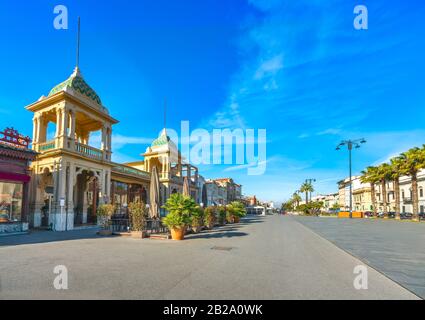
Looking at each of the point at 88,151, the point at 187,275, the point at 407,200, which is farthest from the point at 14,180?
the point at 407,200

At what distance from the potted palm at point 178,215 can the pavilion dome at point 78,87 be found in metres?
12.0

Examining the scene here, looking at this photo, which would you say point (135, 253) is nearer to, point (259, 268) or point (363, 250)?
point (259, 268)

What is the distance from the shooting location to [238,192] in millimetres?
93812

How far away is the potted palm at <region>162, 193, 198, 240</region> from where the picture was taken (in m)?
12.4

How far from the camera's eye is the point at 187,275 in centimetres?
588

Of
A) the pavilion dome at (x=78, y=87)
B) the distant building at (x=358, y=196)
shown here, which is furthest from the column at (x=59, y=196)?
the distant building at (x=358, y=196)

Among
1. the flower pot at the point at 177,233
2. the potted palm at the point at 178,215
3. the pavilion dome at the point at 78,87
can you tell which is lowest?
the flower pot at the point at 177,233

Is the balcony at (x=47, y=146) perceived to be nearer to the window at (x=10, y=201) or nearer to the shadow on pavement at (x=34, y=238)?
the window at (x=10, y=201)

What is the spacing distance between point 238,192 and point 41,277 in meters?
89.7

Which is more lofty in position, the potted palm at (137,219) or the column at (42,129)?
the column at (42,129)

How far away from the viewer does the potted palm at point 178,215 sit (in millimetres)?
12352

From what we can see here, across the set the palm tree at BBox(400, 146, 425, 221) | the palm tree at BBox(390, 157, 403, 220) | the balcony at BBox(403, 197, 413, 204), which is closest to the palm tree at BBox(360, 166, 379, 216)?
the palm tree at BBox(390, 157, 403, 220)
